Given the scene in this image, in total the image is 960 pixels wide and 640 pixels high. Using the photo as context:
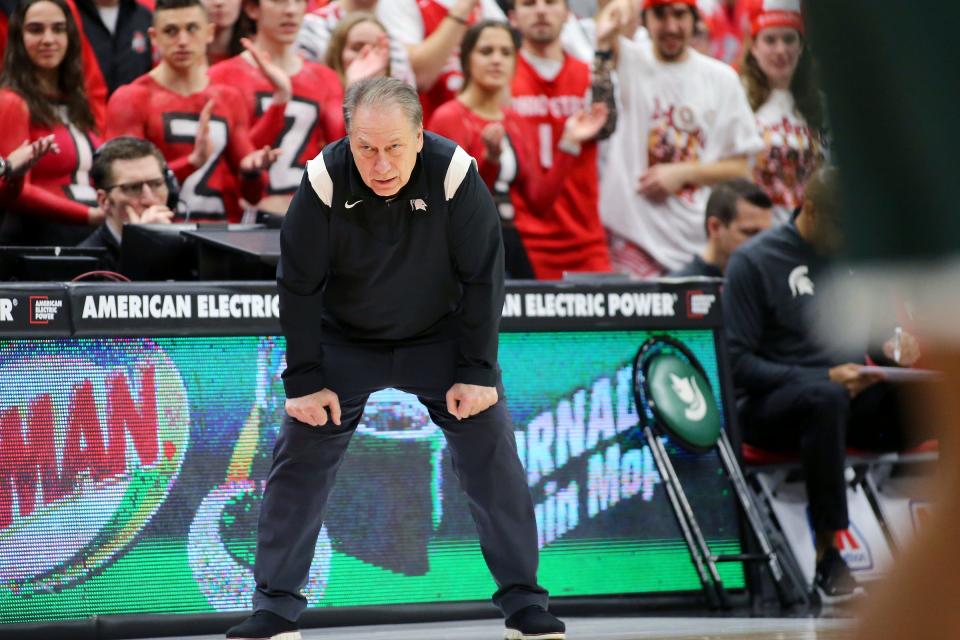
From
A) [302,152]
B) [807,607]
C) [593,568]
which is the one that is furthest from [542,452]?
[302,152]

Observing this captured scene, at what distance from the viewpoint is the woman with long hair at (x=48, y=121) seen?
248 inches

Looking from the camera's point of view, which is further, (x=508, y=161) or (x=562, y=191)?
(x=562, y=191)

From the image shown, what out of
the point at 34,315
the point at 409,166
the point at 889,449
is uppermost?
the point at 409,166

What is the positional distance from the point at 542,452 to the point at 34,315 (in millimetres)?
2005

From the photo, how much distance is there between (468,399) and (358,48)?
3727mm

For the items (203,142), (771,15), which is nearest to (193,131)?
(203,142)

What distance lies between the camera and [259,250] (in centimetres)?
529

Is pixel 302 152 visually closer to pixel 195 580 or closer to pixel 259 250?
pixel 259 250

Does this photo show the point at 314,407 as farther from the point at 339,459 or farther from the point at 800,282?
the point at 800,282

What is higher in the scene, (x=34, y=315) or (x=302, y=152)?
(x=302, y=152)

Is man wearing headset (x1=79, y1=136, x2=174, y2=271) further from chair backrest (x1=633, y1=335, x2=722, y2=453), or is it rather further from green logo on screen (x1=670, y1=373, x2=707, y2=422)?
green logo on screen (x1=670, y1=373, x2=707, y2=422)

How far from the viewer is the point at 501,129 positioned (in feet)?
23.4

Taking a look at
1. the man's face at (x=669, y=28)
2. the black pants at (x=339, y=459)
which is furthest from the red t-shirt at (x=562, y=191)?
the black pants at (x=339, y=459)

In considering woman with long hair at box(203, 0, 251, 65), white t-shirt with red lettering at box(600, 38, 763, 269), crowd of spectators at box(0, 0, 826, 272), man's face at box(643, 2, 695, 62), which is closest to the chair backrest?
crowd of spectators at box(0, 0, 826, 272)
